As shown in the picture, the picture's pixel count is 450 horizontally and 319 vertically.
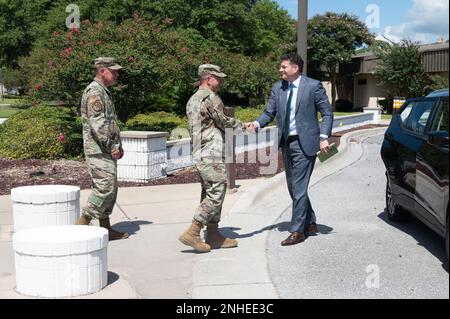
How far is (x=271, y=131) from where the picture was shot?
1451cm

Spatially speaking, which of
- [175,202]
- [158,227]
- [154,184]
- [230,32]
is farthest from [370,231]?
[230,32]

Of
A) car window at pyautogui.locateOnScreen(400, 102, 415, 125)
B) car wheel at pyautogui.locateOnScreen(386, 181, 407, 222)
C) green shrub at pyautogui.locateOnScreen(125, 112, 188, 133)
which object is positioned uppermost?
car window at pyautogui.locateOnScreen(400, 102, 415, 125)

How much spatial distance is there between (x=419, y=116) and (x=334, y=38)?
33.1 m

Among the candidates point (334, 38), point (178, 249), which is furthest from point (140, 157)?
point (334, 38)

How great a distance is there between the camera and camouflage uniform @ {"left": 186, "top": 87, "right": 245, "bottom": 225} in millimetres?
5531

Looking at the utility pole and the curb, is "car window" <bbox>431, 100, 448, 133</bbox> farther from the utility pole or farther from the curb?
the utility pole

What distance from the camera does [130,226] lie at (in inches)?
273

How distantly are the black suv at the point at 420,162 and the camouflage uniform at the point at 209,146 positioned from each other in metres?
1.81

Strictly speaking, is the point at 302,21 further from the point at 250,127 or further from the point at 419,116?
the point at 250,127

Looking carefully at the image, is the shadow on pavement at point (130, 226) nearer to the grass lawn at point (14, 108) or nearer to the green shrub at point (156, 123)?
the green shrub at point (156, 123)

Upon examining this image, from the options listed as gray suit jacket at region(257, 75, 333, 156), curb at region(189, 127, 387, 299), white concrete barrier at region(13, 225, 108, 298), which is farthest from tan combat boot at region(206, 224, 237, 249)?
white concrete barrier at region(13, 225, 108, 298)

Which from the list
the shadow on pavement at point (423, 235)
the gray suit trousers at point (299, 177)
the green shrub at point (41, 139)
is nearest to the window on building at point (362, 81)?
the green shrub at point (41, 139)

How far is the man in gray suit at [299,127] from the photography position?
5.72m

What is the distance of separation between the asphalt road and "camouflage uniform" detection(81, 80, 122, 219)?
1.76m
